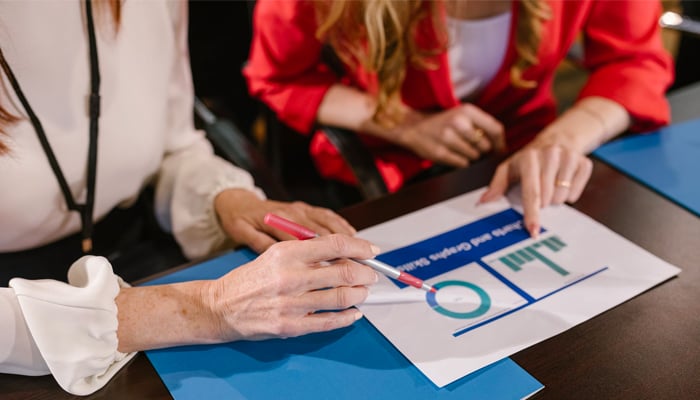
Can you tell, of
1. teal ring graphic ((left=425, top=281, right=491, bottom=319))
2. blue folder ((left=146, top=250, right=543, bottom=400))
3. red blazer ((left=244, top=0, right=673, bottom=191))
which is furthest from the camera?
red blazer ((left=244, top=0, right=673, bottom=191))

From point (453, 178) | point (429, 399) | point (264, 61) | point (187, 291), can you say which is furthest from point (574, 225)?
point (264, 61)

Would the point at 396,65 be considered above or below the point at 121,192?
above

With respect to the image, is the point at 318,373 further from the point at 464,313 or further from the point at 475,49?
the point at 475,49

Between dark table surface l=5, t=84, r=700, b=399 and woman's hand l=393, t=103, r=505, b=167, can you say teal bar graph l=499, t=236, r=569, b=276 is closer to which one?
dark table surface l=5, t=84, r=700, b=399

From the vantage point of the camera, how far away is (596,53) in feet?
4.61

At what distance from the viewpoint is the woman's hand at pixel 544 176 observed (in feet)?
3.32

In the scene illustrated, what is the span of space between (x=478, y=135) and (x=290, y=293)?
65 cm

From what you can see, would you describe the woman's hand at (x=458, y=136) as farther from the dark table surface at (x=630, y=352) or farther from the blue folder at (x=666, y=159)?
the dark table surface at (x=630, y=352)

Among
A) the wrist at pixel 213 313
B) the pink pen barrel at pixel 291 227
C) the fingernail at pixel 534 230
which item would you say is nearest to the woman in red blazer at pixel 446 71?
the fingernail at pixel 534 230

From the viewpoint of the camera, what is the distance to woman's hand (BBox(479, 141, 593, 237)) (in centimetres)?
101

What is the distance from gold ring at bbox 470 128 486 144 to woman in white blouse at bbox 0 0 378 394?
44 centimetres

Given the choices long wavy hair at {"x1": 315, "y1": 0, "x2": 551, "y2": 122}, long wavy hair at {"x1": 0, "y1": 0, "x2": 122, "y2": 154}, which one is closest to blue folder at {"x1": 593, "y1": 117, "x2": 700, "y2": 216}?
long wavy hair at {"x1": 315, "y1": 0, "x2": 551, "y2": 122}

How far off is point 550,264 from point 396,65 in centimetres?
52

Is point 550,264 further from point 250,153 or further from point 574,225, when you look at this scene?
point 250,153
